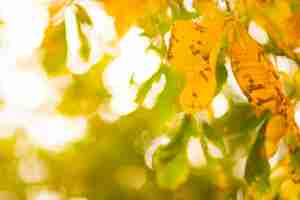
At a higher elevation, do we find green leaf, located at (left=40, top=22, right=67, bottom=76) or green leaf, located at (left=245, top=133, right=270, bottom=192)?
green leaf, located at (left=40, top=22, right=67, bottom=76)

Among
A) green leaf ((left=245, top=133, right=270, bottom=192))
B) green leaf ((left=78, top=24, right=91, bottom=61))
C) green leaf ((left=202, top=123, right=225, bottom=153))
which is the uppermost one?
green leaf ((left=78, top=24, right=91, bottom=61))

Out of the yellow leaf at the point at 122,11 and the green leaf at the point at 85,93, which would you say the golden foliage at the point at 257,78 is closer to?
the yellow leaf at the point at 122,11

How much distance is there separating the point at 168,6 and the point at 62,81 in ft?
1.26

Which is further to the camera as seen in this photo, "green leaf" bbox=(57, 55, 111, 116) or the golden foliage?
"green leaf" bbox=(57, 55, 111, 116)

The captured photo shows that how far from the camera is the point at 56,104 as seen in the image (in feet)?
2.49

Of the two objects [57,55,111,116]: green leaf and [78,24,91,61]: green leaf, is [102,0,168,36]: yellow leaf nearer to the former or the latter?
[78,24,91,61]: green leaf

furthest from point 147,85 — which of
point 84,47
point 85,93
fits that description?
point 85,93

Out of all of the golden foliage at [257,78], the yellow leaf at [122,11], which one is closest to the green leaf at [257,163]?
the golden foliage at [257,78]

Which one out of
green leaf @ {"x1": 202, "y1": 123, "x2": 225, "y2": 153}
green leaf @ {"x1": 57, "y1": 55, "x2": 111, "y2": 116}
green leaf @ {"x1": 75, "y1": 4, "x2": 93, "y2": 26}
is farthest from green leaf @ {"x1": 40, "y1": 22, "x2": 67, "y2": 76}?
green leaf @ {"x1": 57, "y1": 55, "x2": 111, "y2": 116}

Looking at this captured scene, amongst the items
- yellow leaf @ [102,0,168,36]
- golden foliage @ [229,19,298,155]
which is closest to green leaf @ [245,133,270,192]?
golden foliage @ [229,19,298,155]

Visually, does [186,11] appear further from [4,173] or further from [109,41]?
[4,173]

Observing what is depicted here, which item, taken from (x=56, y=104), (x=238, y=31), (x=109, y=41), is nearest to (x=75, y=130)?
(x=56, y=104)

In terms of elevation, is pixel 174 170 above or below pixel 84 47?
below

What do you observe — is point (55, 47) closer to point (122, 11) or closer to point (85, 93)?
point (122, 11)
